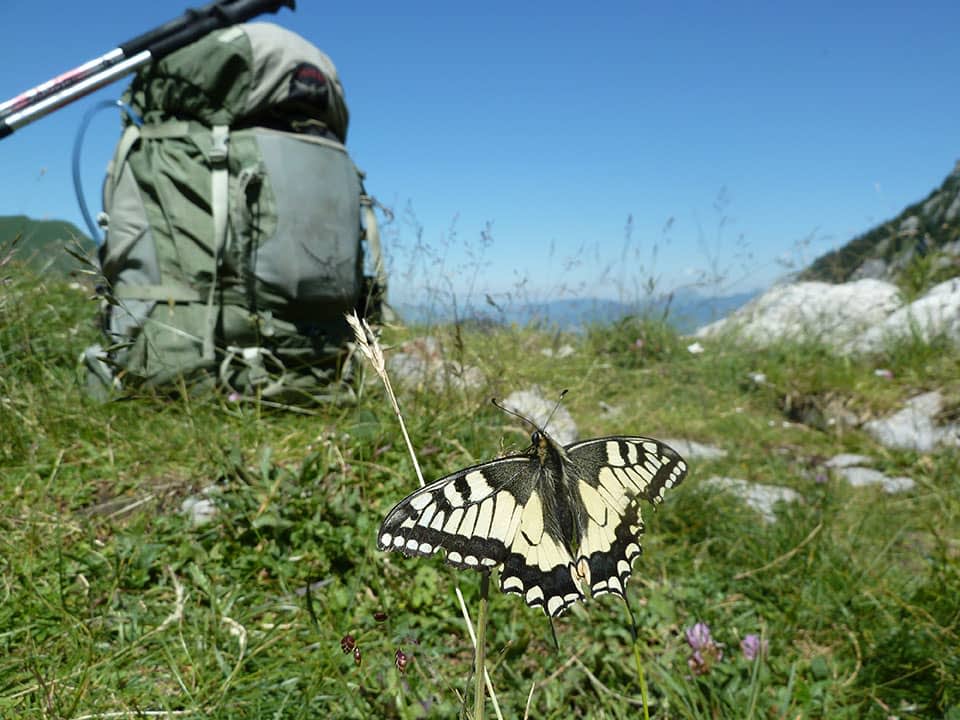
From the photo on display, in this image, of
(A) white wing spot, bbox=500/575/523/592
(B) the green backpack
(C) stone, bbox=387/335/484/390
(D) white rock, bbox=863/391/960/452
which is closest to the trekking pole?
(B) the green backpack

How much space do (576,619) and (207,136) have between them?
132 inches

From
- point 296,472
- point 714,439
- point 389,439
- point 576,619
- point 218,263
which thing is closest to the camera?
point 576,619

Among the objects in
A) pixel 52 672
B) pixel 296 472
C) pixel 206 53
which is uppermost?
pixel 206 53

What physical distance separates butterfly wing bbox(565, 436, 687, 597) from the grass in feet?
0.97

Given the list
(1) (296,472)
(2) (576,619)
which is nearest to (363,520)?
(1) (296,472)

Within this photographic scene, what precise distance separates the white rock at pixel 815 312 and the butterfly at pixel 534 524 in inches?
247

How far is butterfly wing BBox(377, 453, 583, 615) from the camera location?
96 centimetres

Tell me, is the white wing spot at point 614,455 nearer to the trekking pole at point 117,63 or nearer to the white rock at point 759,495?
the white rock at point 759,495

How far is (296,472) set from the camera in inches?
98.1

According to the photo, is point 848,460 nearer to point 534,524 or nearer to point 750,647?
point 750,647

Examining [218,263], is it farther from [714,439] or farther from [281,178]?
[714,439]

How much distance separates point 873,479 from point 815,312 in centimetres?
393

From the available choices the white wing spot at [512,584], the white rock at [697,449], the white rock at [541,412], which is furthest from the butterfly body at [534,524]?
the white rock at [697,449]

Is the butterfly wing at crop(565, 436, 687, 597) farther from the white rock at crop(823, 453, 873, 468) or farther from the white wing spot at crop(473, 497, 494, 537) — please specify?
the white rock at crop(823, 453, 873, 468)
